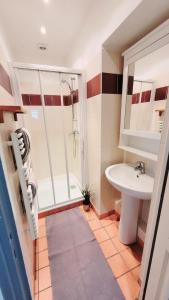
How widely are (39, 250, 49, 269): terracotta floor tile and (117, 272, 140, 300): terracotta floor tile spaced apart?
0.71 m

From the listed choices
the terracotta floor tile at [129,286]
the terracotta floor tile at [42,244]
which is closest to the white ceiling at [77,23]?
the terracotta floor tile at [129,286]

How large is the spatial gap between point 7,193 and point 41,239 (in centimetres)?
129

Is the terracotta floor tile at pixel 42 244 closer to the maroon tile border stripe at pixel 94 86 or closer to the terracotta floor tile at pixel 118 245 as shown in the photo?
the terracotta floor tile at pixel 118 245

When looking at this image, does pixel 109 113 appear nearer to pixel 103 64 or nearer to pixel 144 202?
pixel 103 64

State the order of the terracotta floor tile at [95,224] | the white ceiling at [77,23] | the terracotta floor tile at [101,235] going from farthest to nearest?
the terracotta floor tile at [95,224] → the terracotta floor tile at [101,235] → the white ceiling at [77,23]

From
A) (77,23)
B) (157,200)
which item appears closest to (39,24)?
(77,23)

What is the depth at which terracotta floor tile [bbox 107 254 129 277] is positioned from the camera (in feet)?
4.05

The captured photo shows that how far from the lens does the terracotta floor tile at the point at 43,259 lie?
4.32 feet

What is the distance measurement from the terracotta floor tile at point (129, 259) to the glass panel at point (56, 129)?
1060mm

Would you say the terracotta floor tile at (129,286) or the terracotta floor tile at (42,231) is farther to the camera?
the terracotta floor tile at (42,231)

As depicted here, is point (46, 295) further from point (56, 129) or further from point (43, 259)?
point (56, 129)

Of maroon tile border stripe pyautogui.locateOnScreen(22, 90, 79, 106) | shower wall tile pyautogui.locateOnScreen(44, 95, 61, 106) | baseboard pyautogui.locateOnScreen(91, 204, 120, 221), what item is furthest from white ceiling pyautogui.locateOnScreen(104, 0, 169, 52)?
baseboard pyautogui.locateOnScreen(91, 204, 120, 221)

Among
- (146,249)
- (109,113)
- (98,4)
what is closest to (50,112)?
(109,113)

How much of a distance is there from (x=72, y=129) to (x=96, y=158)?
1044 millimetres
